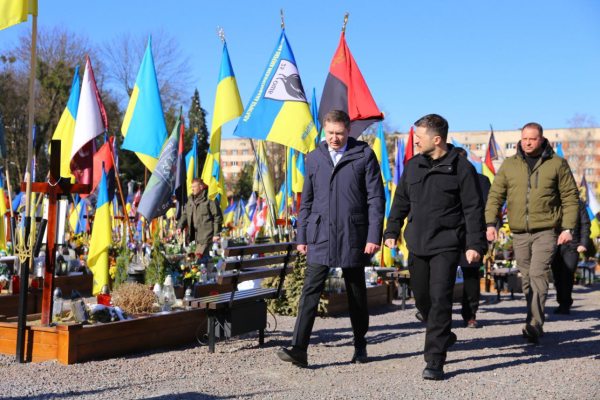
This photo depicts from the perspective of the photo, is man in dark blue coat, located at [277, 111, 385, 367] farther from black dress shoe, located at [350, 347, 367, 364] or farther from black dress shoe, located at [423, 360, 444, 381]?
black dress shoe, located at [423, 360, 444, 381]

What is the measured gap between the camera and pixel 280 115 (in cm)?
816

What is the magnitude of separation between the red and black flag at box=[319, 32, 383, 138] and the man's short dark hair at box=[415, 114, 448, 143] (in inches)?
105

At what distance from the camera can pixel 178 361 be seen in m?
5.91

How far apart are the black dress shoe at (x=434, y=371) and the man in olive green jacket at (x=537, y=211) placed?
1.87 meters

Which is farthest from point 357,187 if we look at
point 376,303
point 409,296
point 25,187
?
point 409,296

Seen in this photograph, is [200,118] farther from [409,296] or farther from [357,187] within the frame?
[357,187]

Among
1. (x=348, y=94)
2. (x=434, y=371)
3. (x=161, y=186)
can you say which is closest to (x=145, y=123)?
(x=161, y=186)

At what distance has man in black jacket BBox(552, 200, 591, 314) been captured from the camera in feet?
33.8

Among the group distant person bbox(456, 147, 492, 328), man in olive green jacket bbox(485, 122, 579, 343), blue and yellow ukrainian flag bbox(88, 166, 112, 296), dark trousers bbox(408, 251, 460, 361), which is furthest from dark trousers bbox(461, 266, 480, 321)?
blue and yellow ukrainian flag bbox(88, 166, 112, 296)

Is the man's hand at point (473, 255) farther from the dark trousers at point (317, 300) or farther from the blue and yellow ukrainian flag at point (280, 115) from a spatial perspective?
the blue and yellow ukrainian flag at point (280, 115)

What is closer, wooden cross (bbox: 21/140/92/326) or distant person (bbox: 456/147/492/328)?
wooden cross (bbox: 21/140/92/326)

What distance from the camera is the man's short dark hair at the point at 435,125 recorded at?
217 inches

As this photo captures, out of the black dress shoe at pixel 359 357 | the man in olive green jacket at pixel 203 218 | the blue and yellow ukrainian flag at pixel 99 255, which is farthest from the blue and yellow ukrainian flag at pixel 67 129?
the black dress shoe at pixel 359 357

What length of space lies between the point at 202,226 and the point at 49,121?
31943mm
